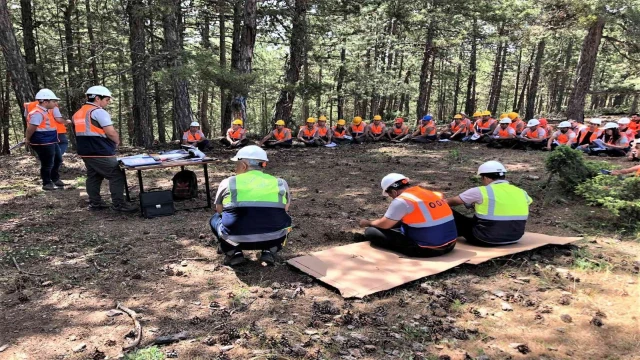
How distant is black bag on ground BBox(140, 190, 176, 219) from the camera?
21.7 ft

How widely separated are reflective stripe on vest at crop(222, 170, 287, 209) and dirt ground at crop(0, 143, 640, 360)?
2.76ft

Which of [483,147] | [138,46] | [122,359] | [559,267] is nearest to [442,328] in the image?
[559,267]

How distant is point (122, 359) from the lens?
3045 mm

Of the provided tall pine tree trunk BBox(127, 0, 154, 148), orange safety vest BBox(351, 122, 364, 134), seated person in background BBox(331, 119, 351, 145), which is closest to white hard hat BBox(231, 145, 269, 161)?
tall pine tree trunk BBox(127, 0, 154, 148)

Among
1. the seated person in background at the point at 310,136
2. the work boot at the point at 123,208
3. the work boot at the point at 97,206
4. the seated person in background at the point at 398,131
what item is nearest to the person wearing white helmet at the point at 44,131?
the work boot at the point at 97,206

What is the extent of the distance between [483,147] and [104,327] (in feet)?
42.2

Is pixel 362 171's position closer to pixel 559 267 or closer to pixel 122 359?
pixel 559 267

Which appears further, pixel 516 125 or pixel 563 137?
pixel 516 125

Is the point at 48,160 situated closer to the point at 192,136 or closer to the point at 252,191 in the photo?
the point at 192,136

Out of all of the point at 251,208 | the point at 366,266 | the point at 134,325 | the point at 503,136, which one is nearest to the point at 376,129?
the point at 503,136

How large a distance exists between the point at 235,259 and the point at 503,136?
11.4 metres

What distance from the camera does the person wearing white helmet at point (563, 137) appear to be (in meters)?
12.5

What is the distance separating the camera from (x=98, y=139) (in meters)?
6.45

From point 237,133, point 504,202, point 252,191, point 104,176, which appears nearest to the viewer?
point 252,191
